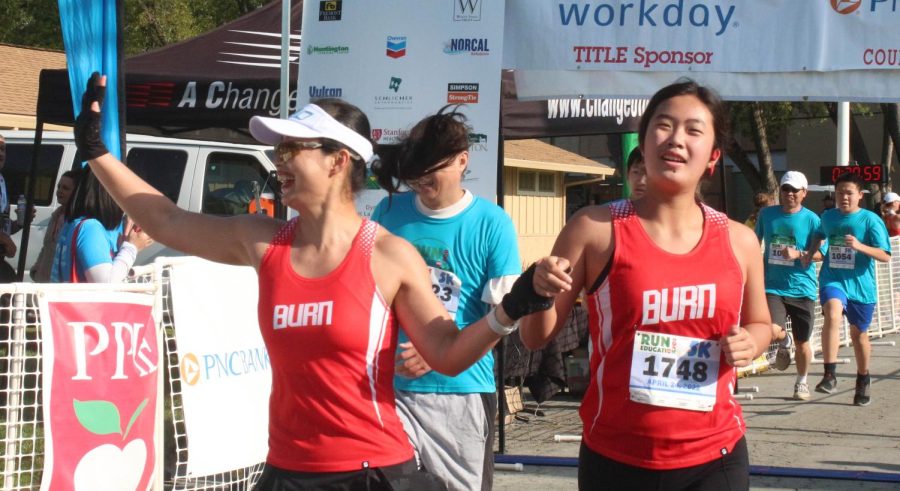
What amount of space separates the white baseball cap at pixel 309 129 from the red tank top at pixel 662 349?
78 cm

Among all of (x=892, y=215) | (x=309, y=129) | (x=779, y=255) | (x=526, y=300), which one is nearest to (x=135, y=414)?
(x=309, y=129)

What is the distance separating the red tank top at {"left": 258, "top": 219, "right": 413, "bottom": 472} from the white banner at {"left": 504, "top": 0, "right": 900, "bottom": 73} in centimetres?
440

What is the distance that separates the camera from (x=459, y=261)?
429 centimetres

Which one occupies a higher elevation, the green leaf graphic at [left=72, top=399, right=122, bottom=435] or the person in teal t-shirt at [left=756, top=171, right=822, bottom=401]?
the person in teal t-shirt at [left=756, top=171, right=822, bottom=401]

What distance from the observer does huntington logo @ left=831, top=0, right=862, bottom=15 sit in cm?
657

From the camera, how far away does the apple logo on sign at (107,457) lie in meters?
5.11

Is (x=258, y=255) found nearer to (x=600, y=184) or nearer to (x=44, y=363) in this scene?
(x=44, y=363)

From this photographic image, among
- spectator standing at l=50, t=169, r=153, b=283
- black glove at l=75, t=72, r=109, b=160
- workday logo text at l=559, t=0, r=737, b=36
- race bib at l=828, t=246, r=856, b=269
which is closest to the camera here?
black glove at l=75, t=72, r=109, b=160

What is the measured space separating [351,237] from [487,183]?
3.79m

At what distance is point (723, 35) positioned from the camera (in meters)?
6.71

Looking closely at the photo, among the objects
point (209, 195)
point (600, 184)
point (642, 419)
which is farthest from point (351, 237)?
point (600, 184)

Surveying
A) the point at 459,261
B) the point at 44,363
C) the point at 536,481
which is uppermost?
the point at 459,261

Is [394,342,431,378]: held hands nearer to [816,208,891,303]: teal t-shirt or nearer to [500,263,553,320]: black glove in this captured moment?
[500,263,553,320]: black glove

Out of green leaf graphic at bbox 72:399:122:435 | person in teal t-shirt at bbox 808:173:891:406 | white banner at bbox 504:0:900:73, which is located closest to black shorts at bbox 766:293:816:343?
person in teal t-shirt at bbox 808:173:891:406
